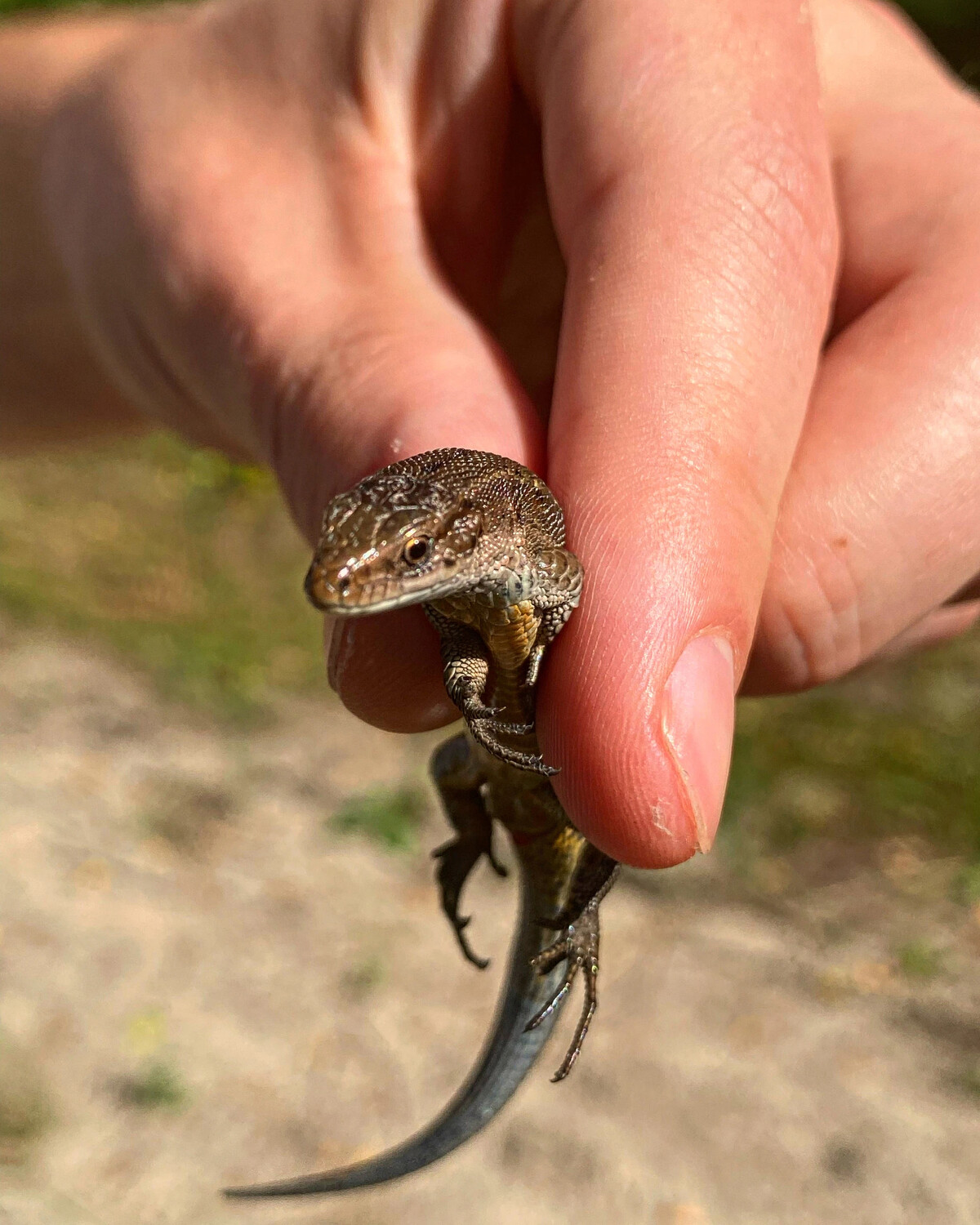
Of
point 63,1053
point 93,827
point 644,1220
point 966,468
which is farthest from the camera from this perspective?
point 93,827

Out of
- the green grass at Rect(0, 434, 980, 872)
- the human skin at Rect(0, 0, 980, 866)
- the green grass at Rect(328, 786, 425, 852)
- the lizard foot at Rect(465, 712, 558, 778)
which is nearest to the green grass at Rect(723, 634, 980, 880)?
the green grass at Rect(0, 434, 980, 872)

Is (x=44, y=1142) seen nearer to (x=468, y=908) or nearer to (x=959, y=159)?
(x=468, y=908)

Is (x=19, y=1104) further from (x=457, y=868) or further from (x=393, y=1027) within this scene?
(x=457, y=868)

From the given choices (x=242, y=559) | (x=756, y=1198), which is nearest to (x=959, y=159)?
(x=756, y=1198)

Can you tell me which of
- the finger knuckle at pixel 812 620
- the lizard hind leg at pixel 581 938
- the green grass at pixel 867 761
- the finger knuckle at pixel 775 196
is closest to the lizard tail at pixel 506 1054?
the lizard hind leg at pixel 581 938

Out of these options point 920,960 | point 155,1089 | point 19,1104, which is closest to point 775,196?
point 920,960

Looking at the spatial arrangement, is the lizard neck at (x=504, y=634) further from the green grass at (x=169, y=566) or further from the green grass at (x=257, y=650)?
the green grass at (x=169, y=566)

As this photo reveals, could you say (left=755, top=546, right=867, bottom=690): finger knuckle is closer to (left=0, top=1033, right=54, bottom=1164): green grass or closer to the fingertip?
the fingertip
